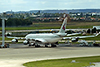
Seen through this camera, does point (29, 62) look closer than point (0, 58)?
Yes

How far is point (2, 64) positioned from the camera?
60531 mm

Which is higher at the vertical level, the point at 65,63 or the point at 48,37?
the point at 48,37

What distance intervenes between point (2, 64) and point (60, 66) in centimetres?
1210

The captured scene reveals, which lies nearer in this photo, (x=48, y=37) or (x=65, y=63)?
(x=65, y=63)

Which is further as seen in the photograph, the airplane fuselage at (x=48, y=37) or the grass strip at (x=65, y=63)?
the airplane fuselage at (x=48, y=37)

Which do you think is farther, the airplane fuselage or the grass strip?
the airplane fuselage

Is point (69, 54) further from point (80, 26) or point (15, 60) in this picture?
point (80, 26)

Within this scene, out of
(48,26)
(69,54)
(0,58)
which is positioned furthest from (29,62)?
(48,26)

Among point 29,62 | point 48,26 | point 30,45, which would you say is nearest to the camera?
point 29,62

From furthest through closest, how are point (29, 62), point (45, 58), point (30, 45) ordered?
1. point (30, 45)
2. point (45, 58)
3. point (29, 62)

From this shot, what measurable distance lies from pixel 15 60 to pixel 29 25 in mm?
127747

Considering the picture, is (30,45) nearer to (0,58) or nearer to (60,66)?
(0,58)

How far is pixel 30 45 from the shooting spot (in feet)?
319

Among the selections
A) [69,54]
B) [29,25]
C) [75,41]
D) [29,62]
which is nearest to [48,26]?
[29,25]
